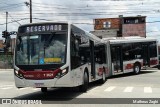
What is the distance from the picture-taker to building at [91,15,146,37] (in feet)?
261

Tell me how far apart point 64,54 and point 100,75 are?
315 inches

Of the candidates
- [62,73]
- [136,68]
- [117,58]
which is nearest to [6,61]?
[136,68]

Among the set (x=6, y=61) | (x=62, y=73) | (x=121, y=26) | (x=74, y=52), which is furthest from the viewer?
(x=121, y=26)

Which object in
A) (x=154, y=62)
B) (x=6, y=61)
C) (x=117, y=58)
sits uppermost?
(x=117, y=58)

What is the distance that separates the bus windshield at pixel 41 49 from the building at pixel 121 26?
62.5 meters

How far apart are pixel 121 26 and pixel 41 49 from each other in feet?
223

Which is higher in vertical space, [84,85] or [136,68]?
[84,85]

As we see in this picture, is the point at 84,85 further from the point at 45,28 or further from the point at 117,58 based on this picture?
the point at 117,58

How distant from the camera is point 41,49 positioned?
15.6m

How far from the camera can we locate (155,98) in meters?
15.6

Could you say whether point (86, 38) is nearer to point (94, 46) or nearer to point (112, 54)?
point (94, 46)

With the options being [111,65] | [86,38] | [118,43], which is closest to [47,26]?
[86,38]

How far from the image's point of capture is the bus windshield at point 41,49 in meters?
15.5

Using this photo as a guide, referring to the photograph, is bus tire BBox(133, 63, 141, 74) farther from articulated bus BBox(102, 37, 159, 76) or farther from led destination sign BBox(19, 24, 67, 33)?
led destination sign BBox(19, 24, 67, 33)
